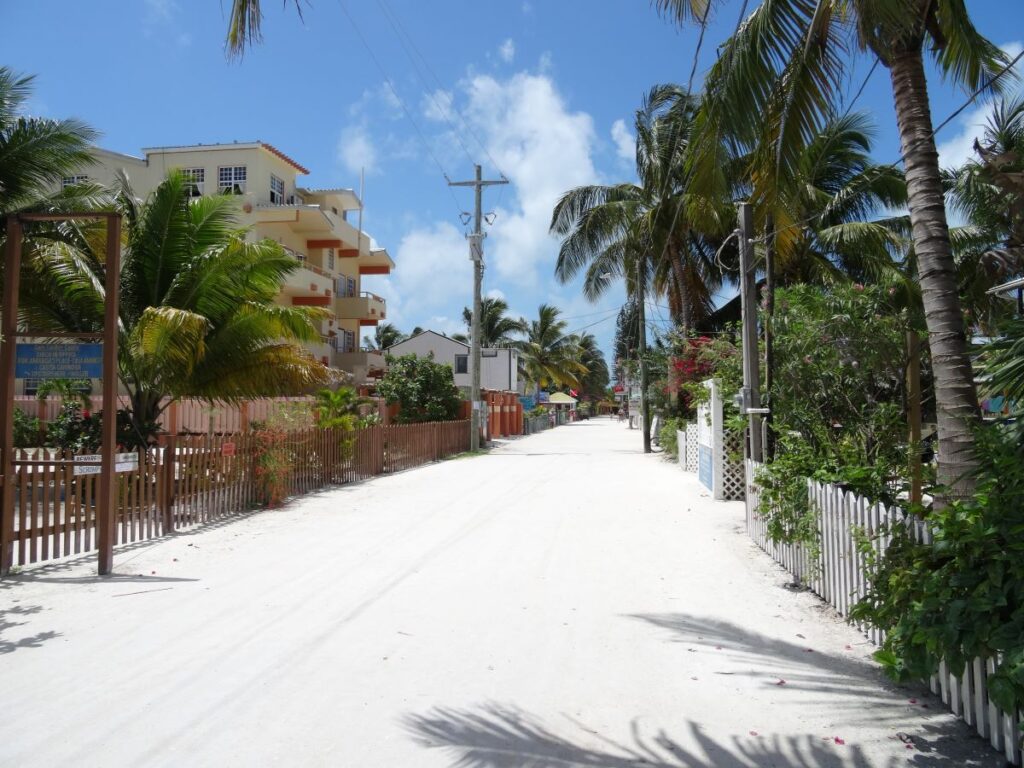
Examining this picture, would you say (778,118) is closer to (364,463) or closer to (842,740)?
(842,740)

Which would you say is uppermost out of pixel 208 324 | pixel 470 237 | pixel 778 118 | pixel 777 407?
pixel 470 237

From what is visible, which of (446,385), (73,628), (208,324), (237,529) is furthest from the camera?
(446,385)

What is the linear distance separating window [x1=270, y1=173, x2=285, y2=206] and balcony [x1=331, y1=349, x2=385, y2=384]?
7.10 metres

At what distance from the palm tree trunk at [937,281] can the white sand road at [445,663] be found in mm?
1631

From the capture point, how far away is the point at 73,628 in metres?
5.99

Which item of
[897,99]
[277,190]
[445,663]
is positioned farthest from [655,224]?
[445,663]

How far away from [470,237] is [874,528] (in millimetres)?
26444

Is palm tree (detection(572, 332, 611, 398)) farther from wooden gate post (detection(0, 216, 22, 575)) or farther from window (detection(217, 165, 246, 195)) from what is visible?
wooden gate post (detection(0, 216, 22, 575))

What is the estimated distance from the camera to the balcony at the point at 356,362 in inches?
1379

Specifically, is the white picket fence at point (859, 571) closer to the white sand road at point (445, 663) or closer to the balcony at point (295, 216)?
the white sand road at point (445, 663)

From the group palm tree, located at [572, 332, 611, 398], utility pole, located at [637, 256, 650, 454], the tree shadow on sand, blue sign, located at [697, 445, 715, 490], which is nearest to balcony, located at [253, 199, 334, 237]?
utility pole, located at [637, 256, 650, 454]

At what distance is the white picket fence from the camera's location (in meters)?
3.79

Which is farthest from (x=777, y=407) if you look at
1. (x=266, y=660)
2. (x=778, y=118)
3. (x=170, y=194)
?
(x=170, y=194)

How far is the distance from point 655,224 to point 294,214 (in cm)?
1417
